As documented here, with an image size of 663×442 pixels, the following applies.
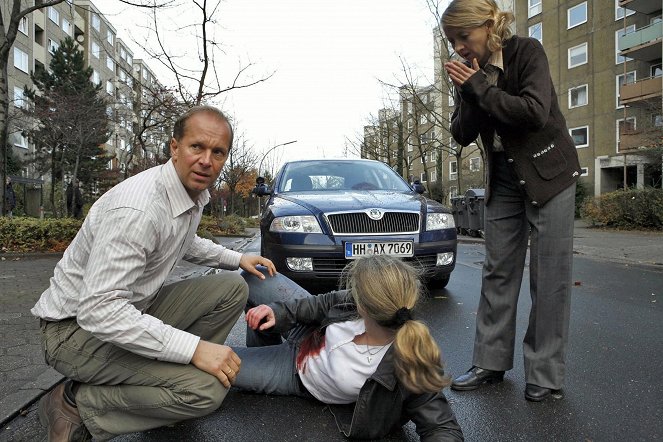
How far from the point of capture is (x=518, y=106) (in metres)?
2.30

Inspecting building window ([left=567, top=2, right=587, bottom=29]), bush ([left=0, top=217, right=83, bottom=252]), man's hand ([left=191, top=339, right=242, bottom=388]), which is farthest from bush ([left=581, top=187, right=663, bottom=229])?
building window ([left=567, top=2, right=587, bottom=29])

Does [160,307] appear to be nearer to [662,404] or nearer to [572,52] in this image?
[662,404]

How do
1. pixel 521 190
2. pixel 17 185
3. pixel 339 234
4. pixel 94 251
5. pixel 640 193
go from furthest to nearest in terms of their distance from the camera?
pixel 17 185
pixel 640 193
pixel 339 234
pixel 521 190
pixel 94 251

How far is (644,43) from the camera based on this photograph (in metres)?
28.3

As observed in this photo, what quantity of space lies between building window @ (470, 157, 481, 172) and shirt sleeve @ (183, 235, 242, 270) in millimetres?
46396

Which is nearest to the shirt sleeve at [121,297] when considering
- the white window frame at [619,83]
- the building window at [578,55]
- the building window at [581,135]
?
the white window frame at [619,83]

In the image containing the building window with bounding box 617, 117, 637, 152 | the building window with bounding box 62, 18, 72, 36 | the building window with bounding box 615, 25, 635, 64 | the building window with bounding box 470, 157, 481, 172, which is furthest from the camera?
the building window with bounding box 470, 157, 481, 172

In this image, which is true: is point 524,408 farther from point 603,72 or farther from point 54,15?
point 54,15

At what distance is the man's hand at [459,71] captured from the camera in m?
2.38

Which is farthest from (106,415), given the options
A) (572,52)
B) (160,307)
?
(572,52)

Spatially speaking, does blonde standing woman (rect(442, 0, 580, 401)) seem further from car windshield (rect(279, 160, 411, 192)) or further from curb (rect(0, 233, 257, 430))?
car windshield (rect(279, 160, 411, 192))

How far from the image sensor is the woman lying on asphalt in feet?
6.04

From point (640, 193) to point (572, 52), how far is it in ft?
72.9

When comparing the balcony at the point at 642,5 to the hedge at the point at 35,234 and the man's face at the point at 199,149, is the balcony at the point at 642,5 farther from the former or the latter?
the man's face at the point at 199,149
